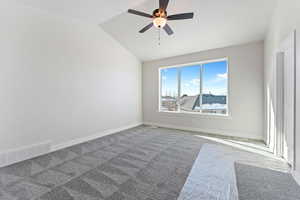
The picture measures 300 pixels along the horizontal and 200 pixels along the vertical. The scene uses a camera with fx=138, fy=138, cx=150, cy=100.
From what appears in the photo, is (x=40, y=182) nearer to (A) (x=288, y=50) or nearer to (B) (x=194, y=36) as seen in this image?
(A) (x=288, y=50)

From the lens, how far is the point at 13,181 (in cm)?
196

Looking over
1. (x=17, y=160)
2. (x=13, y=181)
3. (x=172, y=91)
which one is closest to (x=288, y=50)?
(x=172, y=91)

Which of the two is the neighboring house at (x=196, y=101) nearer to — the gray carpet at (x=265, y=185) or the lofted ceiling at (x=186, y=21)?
the lofted ceiling at (x=186, y=21)

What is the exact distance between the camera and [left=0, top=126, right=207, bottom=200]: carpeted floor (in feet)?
5.62

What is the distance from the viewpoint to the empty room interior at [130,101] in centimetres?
195

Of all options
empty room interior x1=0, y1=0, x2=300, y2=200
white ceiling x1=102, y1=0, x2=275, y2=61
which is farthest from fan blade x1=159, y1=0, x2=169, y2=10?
white ceiling x1=102, y1=0, x2=275, y2=61

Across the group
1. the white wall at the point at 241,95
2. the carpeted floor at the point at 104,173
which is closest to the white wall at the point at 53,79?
the carpeted floor at the point at 104,173

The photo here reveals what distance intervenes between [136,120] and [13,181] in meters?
3.93

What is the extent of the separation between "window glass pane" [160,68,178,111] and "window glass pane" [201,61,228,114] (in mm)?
1081

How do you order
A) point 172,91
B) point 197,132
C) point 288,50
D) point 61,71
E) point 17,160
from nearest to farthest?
point 288,50, point 17,160, point 61,71, point 197,132, point 172,91

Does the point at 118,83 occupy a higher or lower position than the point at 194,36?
lower

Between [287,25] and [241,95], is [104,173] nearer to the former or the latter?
[287,25]

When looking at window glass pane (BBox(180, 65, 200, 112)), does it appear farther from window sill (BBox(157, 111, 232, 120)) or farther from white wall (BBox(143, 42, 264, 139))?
white wall (BBox(143, 42, 264, 139))

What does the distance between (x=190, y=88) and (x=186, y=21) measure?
233 centimetres
